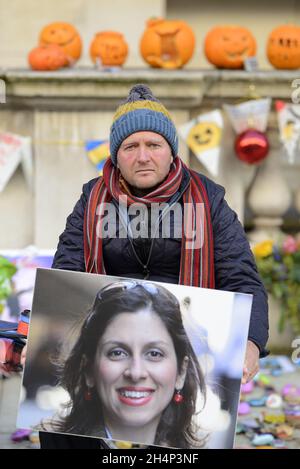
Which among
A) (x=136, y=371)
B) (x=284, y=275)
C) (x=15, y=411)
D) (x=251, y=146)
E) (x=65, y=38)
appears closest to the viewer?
(x=136, y=371)

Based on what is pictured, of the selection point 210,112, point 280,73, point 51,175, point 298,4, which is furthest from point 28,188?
point 298,4

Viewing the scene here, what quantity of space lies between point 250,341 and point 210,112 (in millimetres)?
3873

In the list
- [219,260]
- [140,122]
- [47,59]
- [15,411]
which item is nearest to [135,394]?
[219,260]

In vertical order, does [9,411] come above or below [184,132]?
below

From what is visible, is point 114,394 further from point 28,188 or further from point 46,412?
point 28,188

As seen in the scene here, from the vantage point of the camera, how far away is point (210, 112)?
22.0 ft

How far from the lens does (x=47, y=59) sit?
266 inches

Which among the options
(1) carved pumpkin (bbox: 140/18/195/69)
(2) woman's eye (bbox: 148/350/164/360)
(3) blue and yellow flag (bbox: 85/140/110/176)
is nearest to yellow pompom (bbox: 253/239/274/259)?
(3) blue and yellow flag (bbox: 85/140/110/176)

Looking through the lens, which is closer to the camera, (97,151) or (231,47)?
(97,151)

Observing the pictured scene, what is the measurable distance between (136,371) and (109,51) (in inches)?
173

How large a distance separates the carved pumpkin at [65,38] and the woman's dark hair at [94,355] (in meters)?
4.35

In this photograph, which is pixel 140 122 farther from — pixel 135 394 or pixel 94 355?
pixel 135 394

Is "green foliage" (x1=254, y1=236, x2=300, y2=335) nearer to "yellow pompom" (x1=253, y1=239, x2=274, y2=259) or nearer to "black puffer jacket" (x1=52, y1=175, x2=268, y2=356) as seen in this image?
"yellow pompom" (x1=253, y1=239, x2=274, y2=259)

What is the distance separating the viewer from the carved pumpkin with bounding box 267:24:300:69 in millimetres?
6957
